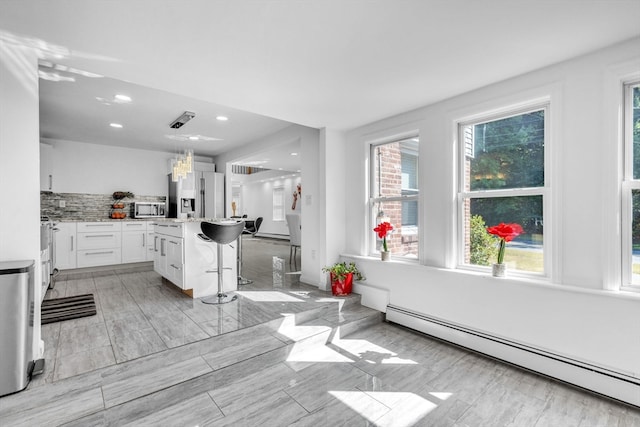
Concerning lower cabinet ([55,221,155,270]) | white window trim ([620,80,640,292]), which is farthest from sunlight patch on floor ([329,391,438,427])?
lower cabinet ([55,221,155,270])

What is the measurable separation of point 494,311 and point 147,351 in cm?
297

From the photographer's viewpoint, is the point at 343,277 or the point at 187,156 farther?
the point at 187,156

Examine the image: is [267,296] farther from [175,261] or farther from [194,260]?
[175,261]

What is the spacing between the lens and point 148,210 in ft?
21.2

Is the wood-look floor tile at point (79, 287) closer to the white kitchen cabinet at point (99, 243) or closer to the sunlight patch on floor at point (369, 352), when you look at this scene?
the white kitchen cabinet at point (99, 243)

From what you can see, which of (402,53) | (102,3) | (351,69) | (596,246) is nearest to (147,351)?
(102,3)

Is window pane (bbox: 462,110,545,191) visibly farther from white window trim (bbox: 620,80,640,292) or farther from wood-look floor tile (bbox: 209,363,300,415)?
wood-look floor tile (bbox: 209,363,300,415)

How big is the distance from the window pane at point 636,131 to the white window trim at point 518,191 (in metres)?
0.49

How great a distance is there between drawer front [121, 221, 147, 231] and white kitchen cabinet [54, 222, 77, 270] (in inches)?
29.7

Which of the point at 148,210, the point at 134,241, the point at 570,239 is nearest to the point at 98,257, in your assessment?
the point at 134,241

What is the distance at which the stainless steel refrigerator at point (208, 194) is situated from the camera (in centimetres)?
702

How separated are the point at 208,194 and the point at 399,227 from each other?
4863 millimetres

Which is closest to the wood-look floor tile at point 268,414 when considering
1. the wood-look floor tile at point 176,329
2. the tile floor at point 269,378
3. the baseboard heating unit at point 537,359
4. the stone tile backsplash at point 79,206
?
the tile floor at point 269,378

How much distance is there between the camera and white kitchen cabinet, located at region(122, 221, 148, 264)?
5.71 m
